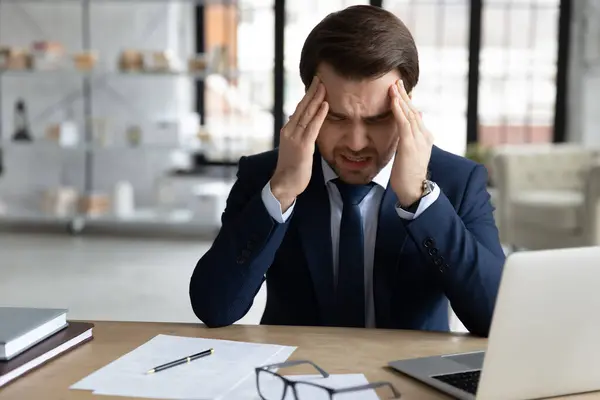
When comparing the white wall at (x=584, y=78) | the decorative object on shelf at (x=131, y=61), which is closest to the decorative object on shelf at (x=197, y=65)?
the decorative object on shelf at (x=131, y=61)

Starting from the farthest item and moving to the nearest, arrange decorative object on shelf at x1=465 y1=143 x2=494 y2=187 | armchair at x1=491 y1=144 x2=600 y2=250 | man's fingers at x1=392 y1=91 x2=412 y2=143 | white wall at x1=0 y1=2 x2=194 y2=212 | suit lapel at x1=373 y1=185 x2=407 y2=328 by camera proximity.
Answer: white wall at x1=0 y1=2 x2=194 y2=212 → decorative object on shelf at x1=465 y1=143 x2=494 y2=187 → armchair at x1=491 y1=144 x2=600 y2=250 → suit lapel at x1=373 y1=185 x2=407 y2=328 → man's fingers at x1=392 y1=91 x2=412 y2=143

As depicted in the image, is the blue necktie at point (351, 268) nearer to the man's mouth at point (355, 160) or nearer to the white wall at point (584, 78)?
the man's mouth at point (355, 160)

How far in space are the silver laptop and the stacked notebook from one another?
61 centimetres

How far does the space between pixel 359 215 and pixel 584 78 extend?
15.8 ft

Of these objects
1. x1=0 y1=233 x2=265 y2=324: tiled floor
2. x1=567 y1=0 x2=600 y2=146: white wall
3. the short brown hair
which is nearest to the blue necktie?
the short brown hair

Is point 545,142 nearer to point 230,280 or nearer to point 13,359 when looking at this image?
A: point 230,280

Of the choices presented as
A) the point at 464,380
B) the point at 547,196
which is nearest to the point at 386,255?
the point at 464,380

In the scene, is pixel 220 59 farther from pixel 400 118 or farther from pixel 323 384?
pixel 323 384

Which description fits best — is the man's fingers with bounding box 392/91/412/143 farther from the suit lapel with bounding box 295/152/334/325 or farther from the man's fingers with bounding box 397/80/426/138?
the suit lapel with bounding box 295/152/334/325

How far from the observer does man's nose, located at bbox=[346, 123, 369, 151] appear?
1528 mm

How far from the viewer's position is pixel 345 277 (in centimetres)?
163

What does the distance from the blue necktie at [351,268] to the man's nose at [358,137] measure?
144mm

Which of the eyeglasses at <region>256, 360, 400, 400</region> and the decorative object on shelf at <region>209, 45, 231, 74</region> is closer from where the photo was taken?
the eyeglasses at <region>256, 360, 400, 400</region>

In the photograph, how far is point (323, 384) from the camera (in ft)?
3.84
